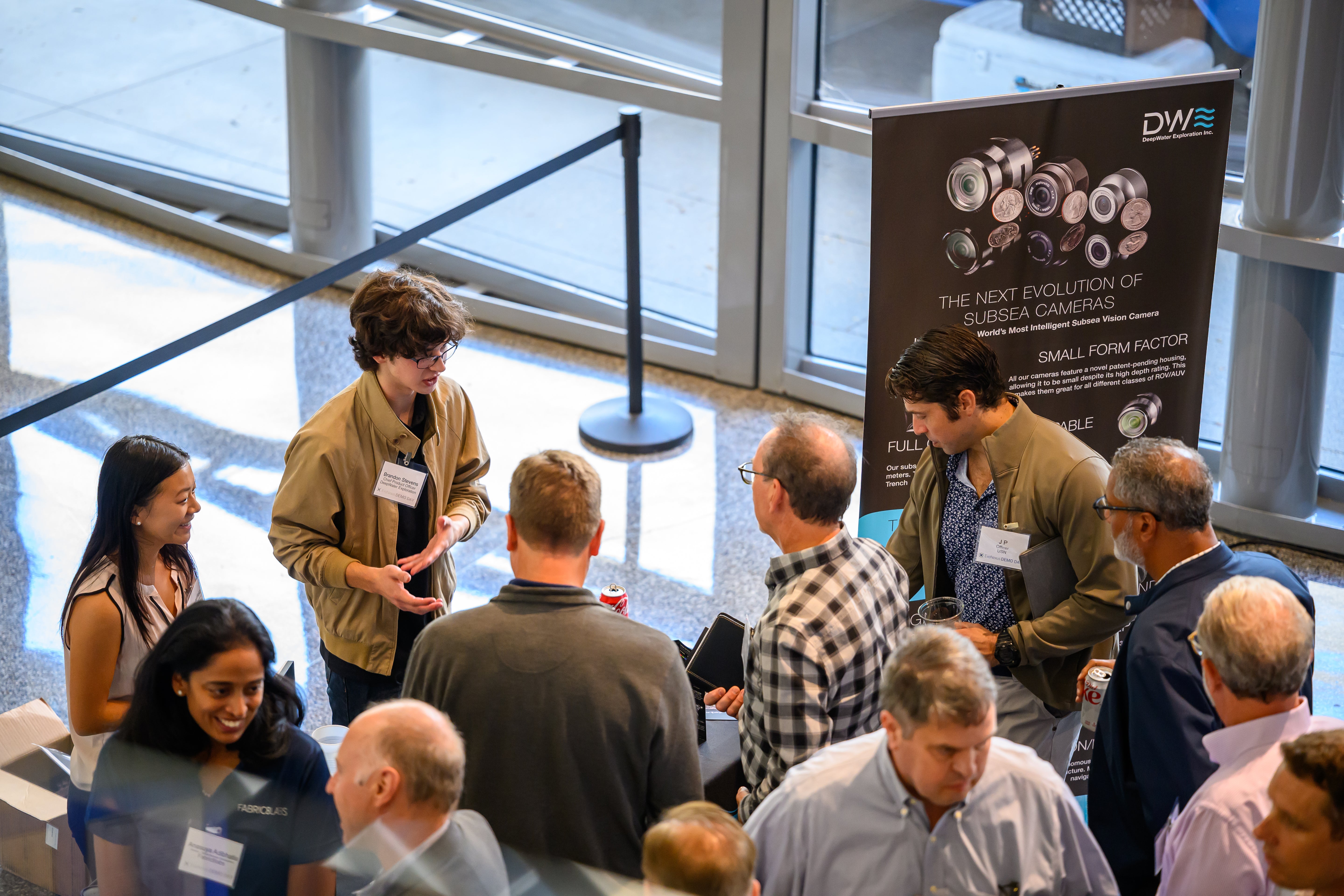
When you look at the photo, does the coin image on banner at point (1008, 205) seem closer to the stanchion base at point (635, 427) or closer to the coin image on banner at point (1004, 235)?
the coin image on banner at point (1004, 235)

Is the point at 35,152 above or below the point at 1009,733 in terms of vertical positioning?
above

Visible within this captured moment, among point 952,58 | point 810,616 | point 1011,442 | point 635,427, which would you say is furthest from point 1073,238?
point 635,427

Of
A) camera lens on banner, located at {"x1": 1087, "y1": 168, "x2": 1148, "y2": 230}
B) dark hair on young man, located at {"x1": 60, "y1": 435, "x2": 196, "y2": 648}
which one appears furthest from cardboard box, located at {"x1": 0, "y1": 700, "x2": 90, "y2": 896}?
camera lens on banner, located at {"x1": 1087, "y1": 168, "x2": 1148, "y2": 230}

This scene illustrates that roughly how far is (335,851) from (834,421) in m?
1.22

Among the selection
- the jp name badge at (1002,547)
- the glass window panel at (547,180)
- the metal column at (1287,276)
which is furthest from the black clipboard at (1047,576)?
the glass window panel at (547,180)

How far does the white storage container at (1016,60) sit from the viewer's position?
4.66 metres

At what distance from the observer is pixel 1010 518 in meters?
2.90

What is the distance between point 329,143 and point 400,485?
3844 millimetres

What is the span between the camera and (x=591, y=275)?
248 inches

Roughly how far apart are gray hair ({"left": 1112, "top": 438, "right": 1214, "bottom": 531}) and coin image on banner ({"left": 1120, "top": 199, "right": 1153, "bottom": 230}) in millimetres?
1132

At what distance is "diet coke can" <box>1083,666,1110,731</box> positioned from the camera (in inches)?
113

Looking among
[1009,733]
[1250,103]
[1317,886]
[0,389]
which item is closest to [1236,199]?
[1250,103]

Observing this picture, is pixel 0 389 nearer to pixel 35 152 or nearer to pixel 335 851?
pixel 35 152

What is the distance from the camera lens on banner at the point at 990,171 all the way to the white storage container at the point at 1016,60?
132cm
